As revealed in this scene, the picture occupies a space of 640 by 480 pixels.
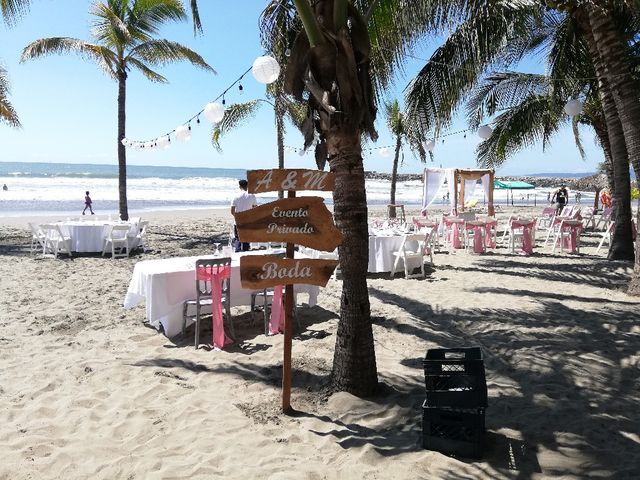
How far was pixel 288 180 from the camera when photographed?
322 centimetres

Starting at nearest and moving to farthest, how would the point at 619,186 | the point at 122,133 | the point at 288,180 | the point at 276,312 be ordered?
the point at 288,180, the point at 276,312, the point at 619,186, the point at 122,133

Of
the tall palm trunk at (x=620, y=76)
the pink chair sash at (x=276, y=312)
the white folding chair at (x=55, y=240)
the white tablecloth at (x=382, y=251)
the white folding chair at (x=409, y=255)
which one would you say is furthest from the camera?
the white folding chair at (x=55, y=240)

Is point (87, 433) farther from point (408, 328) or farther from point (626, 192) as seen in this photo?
point (626, 192)

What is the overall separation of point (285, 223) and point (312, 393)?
1.39m

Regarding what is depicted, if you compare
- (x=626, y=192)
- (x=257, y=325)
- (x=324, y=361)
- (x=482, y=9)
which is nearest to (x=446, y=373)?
(x=324, y=361)

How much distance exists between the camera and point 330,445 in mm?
3051

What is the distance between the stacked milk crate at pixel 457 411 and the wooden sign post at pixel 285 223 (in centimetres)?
102

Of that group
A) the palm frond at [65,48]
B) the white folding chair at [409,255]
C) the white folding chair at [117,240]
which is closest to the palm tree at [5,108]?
the palm frond at [65,48]

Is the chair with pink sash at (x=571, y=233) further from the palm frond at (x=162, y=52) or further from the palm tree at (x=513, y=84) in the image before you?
the palm frond at (x=162, y=52)

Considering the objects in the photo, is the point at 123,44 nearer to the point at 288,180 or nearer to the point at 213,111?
the point at 213,111

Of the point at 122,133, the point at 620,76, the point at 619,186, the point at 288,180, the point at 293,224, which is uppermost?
the point at 122,133

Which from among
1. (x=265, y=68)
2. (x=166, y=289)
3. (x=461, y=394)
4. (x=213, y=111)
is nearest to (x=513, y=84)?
(x=213, y=111)

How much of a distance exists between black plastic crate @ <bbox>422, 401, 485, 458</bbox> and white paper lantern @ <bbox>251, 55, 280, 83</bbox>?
395 cm

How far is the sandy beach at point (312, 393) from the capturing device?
2830mm
